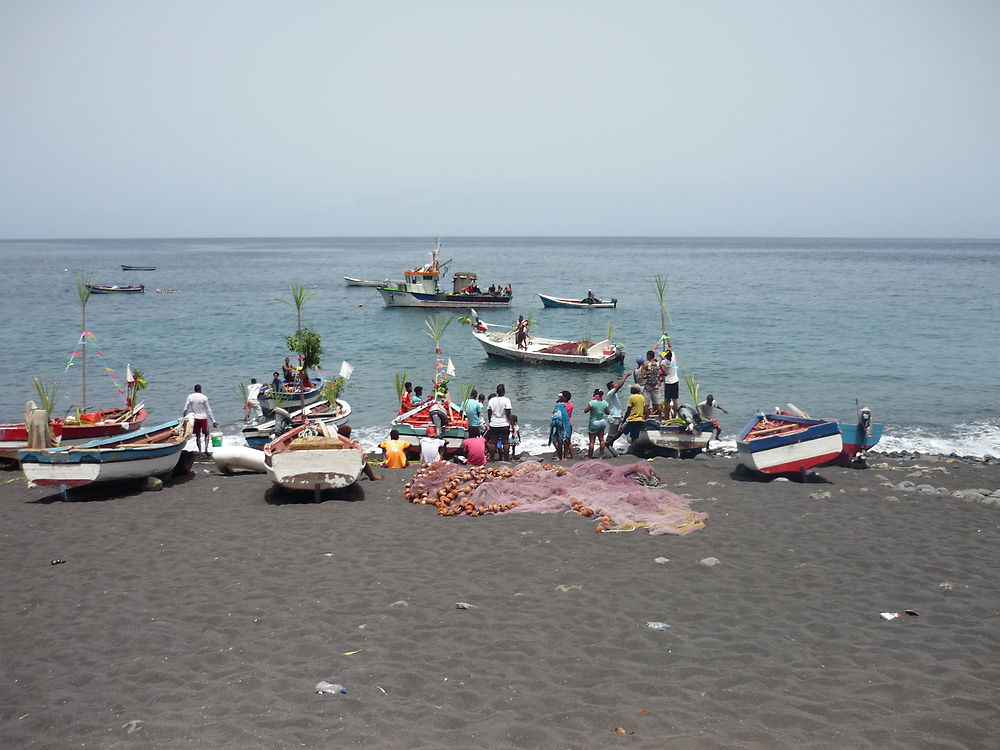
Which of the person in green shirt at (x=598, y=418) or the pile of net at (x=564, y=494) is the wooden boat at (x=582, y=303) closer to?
the person in green shirt at (x=598, y=418)

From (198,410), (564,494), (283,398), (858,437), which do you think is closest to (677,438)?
(858,437)

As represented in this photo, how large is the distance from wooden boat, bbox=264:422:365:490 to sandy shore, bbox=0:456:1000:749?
0.43m

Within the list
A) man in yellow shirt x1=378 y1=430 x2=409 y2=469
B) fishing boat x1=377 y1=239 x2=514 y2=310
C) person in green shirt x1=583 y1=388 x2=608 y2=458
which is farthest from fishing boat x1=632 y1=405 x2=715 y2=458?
fishing boat x1=377 y1=239 x2=514 y2=310

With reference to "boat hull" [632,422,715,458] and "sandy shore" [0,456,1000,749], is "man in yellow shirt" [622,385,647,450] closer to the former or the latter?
"boat hull" [632,422,715,458]

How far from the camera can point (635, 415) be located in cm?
1711

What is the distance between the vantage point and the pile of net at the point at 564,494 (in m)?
11.5

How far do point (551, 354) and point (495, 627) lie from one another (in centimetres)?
2549

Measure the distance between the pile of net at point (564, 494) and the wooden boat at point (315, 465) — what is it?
1089 mm

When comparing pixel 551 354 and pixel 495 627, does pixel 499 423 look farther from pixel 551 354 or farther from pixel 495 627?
pixel 551 354

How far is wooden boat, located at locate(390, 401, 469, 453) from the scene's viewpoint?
17344 mm

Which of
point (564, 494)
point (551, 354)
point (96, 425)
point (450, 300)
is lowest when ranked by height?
point (96, 425)

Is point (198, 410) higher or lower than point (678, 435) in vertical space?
higher

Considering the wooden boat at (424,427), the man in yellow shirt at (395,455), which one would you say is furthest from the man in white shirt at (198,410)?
the man in yellow shirt at (395,455)

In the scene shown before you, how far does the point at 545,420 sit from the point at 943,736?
59.8 ft
